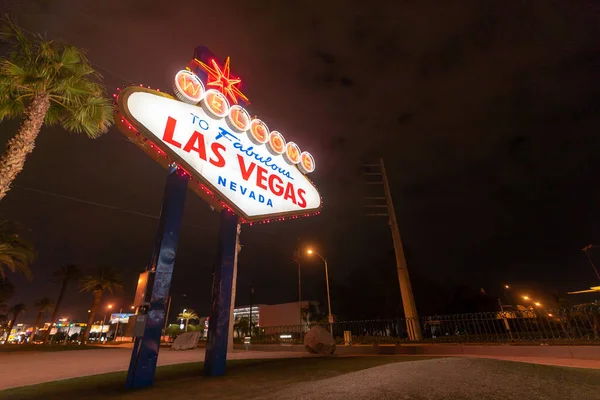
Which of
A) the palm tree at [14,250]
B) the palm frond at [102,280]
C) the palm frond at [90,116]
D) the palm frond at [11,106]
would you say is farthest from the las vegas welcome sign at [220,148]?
the palm frond at [102,280]

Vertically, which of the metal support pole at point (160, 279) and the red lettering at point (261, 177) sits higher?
the red lettering at point (261, 177)

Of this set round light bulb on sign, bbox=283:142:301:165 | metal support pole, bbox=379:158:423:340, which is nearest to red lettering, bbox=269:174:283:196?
round light bulb on sign, bbox=283:142:301:165

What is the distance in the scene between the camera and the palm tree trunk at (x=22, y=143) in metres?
7.96

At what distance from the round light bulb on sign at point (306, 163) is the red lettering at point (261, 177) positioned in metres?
2.26

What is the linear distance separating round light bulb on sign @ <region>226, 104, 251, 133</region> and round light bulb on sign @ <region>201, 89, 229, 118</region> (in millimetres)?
273

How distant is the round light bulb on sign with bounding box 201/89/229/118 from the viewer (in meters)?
9.10

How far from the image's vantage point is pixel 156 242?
707 cm

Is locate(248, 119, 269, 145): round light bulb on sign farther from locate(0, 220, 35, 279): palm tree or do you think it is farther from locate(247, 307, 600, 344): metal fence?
locate(0, 220, 35, 279): palm tree

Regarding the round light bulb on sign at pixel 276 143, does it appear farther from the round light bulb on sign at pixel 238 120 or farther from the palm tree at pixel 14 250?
the palm tree at pixel 14 250

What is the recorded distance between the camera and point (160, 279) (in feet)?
22.0

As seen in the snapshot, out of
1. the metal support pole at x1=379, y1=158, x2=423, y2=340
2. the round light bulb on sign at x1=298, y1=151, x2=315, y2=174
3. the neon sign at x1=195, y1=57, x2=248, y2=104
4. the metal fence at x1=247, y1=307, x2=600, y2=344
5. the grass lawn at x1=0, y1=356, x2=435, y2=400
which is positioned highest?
the neon sign at x1=195, y1=57, x2=248, y2=104

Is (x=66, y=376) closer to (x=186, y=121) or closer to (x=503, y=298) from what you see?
(x=186, y=121)

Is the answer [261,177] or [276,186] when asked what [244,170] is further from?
[276,186]

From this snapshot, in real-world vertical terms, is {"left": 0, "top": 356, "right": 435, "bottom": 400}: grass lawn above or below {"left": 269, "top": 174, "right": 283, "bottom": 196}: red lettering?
below
